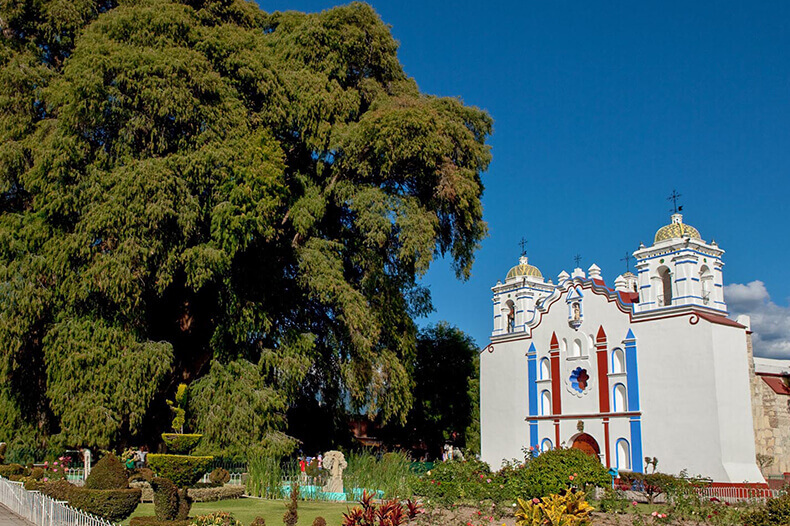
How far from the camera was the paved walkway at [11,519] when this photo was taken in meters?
11.2

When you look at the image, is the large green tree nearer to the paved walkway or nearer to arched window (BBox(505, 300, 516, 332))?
the paved walkway

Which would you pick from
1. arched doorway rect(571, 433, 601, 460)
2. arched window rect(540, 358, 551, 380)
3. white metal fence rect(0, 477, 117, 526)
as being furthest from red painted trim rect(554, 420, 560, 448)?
white metal fence rect(0, 477, 117, 526)

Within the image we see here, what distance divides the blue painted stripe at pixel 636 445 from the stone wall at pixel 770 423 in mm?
3665

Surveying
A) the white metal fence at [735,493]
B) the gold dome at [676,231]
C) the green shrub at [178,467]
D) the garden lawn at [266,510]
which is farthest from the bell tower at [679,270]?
the green shrub at [178,467]

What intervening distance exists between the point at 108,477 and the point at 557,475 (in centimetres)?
728

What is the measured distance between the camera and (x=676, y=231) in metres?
25.3

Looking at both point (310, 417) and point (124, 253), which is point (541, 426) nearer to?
point (310, 417)

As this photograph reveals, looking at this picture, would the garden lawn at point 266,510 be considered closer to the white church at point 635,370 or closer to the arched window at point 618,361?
the white church at point 635,370

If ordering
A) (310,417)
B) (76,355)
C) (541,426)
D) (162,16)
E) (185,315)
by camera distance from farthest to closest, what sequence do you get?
1. (541,426)
2. (310,417)
3. (185,315)
4. (162,16)
5. (76,355)

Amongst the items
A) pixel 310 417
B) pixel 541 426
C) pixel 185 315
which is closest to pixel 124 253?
pixel 185 315

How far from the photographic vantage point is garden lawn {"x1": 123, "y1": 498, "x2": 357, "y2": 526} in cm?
1260

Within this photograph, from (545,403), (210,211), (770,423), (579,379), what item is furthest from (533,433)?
(210,211)

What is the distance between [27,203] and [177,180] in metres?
5.32

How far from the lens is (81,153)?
18.4 meters
